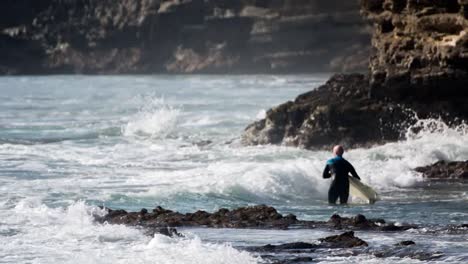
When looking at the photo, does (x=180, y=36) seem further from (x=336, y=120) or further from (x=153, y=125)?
(x=336, y=120)

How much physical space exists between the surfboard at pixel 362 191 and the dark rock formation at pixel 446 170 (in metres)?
3.26

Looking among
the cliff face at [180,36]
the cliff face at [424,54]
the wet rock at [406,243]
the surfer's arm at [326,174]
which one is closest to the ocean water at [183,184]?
the wet rock at [406,243]

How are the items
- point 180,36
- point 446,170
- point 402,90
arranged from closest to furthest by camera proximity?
point 446,170 < point 402,90 < point 180,36

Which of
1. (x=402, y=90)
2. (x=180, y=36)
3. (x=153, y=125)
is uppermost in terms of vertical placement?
(x=180, y=36)

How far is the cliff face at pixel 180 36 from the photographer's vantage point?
85.9m

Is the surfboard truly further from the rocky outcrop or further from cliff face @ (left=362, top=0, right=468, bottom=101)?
cliff face @ (left=362, top=0, right=468, bottom=101)

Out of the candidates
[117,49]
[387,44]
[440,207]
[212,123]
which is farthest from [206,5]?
[440,207]

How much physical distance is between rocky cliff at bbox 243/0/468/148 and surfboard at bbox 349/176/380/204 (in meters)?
7.75

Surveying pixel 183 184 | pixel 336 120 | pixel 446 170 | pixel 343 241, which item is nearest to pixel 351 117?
pixel 336 120

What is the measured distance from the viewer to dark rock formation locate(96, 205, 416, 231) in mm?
18392

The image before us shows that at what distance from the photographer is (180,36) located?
9262cm

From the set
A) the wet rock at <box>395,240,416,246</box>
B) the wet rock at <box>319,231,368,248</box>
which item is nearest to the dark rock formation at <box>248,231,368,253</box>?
the wet rock at <box>319,231,368,248</box>

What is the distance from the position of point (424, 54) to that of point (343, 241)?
13.5 m

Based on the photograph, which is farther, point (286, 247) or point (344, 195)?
point (344, 195)
